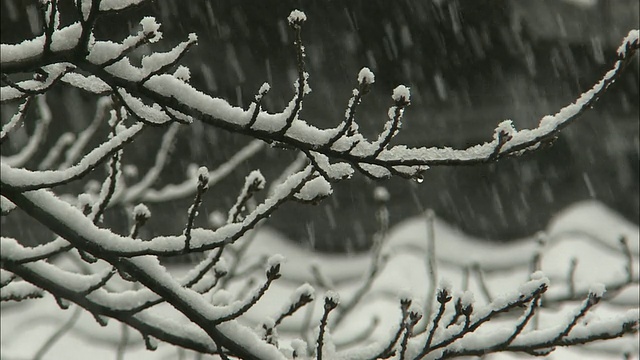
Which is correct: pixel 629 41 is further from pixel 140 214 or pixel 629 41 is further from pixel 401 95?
pixel 140 214

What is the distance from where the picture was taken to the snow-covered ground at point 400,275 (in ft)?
15.6

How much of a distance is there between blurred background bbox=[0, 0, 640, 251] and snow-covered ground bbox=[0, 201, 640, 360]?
0.17 m

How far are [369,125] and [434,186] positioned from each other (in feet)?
2.82

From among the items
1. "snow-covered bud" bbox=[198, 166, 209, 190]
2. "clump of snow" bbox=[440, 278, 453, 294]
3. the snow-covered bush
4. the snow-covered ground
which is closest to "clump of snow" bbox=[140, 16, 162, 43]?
the snow-covered bush

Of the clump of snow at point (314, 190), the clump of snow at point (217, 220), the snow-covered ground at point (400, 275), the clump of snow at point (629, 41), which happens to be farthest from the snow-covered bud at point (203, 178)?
the snow-covered ground at point (400, 275)

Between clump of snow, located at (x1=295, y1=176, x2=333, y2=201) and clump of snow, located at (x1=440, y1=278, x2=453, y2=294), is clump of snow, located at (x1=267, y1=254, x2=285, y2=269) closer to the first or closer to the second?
clump of snow, located at (x1=295, y1=176, x2=333, y2=201)

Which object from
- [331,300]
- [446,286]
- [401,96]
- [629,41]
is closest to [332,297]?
[331,300]

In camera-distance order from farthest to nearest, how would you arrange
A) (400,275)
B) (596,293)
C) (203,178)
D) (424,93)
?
(424,93) < (400,275) < (596,293) < (203,178)

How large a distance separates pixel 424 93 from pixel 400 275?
1607 mm

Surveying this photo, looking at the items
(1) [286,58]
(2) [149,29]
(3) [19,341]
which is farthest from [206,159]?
(2) [149,29]

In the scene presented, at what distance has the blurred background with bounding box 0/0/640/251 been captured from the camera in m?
5.38

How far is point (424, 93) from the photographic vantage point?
5.87 m

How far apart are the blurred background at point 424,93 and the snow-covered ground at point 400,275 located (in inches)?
6.6

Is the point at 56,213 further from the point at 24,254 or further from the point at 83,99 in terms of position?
the point at 83,99
